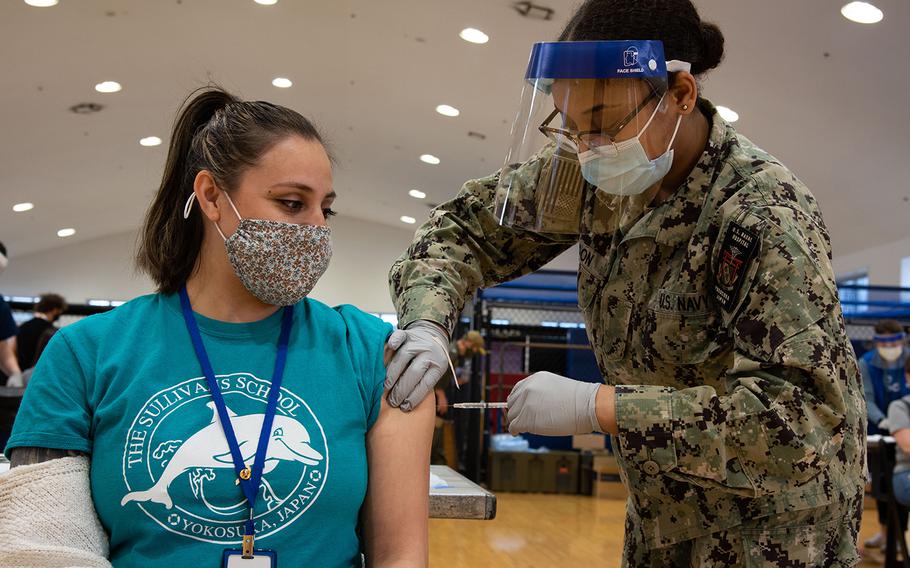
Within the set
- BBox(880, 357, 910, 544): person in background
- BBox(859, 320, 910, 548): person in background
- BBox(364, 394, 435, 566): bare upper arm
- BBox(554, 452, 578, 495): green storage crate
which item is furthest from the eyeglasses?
BBox(554, 452, 578, 495): green storage crate

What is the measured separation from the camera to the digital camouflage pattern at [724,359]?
119cm

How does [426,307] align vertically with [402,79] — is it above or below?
below

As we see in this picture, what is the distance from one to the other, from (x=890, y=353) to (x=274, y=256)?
16.3ft

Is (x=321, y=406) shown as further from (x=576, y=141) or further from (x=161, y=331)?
(x=576, y=141)

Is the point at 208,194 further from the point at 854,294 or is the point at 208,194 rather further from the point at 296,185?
the point at 854,294

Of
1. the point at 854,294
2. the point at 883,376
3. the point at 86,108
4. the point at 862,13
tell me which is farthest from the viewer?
the point at 86,108

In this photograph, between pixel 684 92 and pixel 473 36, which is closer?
pixel 684 92

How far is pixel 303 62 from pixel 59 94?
7.13 ft

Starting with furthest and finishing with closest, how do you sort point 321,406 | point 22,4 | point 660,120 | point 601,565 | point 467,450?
point 467,450, point 22,4, point 601,565, point 660,120, point 321,406

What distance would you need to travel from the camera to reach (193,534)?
1180 mm

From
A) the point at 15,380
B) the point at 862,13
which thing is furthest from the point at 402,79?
the point at 15,380

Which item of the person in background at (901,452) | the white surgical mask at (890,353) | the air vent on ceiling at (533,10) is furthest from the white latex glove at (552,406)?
the white surgical mask at (890,353)

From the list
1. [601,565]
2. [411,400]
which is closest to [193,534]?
[411,400]

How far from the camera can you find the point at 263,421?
1240mm
